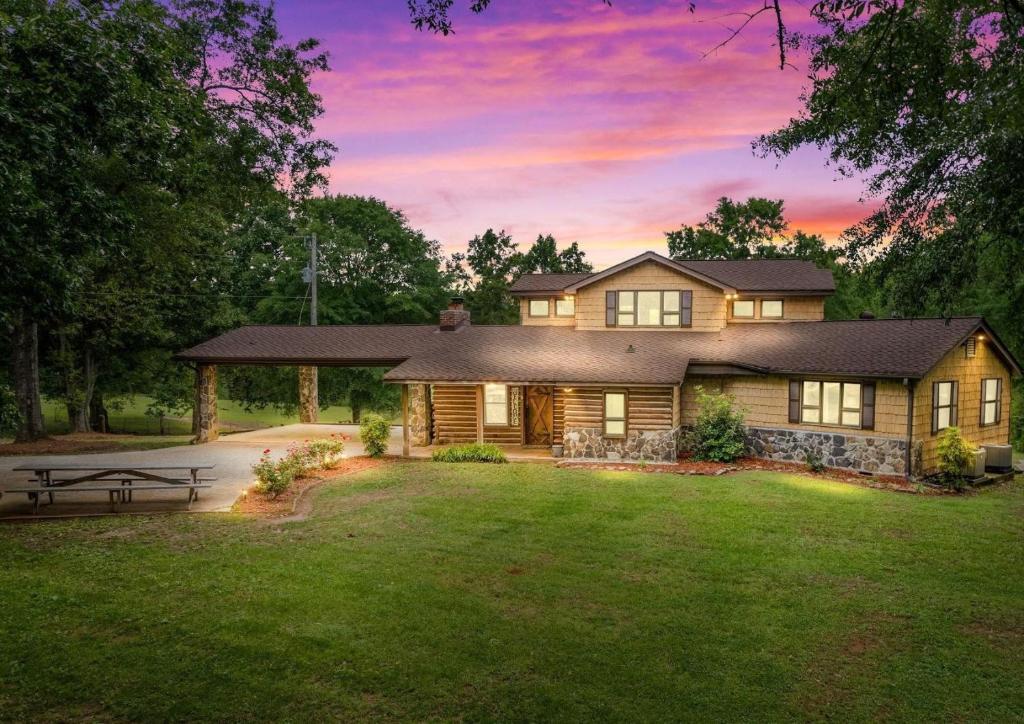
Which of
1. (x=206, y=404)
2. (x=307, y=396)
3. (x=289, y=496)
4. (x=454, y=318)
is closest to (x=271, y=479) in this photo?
(x=289, y=496)

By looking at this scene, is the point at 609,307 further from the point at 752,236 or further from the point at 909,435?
the point at 752,236

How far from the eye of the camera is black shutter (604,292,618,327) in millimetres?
22547

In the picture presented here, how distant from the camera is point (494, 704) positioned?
5406 millimetres

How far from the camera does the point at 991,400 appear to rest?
1862 centimetres

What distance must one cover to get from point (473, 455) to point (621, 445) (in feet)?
14.8

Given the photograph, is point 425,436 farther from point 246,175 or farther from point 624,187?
point 624,187

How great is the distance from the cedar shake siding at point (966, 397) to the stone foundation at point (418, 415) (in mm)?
14218

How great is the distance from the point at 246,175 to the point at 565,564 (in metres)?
17.0

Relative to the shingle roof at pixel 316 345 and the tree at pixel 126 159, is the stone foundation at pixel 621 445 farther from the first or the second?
the tree at pixel 126 159

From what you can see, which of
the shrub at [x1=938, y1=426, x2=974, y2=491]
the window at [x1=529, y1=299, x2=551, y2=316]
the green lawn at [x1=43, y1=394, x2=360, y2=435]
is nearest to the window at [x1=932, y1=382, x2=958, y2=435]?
the shrub at [x1=938, y1=426, x2=974, y2=491]

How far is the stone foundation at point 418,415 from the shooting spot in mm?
19812

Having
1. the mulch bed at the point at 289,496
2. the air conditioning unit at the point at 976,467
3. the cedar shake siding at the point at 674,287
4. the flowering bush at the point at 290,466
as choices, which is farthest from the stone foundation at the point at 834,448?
the flowering bush at the point at 290,466

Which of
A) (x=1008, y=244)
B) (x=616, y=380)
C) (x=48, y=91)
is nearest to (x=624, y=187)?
(x=616, y=380)

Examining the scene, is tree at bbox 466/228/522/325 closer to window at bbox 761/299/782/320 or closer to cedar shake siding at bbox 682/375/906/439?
window at bbox 761/299/782/320
